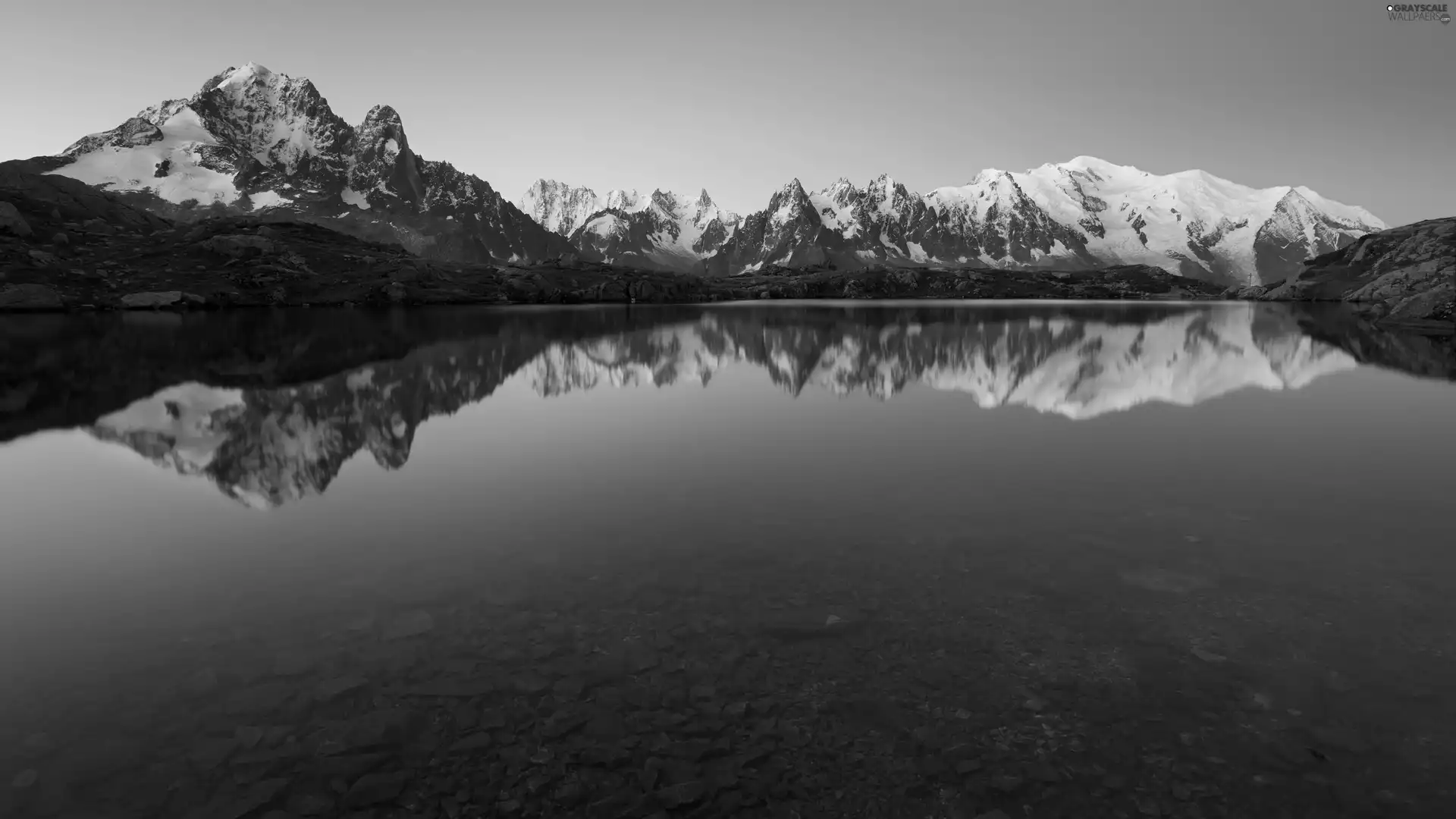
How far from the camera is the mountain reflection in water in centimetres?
3084

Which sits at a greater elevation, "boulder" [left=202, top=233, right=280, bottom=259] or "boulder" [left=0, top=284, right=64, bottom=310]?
"boulder" [left=202, top=233, right=280, bottom=259]

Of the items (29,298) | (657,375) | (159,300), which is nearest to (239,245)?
(159,300)

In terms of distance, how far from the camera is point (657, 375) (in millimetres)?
56594

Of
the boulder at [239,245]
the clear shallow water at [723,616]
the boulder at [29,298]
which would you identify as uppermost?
the boulder at [239,245]

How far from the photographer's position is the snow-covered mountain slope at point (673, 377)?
1198 inches

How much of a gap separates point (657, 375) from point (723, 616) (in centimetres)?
4213

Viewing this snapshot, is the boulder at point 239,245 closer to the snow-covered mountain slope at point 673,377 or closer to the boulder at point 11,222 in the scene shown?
the boulder at point 11,222

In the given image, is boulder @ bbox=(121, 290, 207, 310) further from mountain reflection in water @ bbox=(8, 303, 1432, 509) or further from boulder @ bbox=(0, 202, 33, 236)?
mountain reflection in water @ bbox=(8, 303, 1432, 509)

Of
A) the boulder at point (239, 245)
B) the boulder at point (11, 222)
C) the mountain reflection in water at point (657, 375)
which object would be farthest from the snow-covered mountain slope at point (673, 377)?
the boulder at point (11, 222)

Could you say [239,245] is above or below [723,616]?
above

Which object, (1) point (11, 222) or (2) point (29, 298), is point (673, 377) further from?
(1) point (11, 222)

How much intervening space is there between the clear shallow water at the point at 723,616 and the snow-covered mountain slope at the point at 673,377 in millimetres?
649

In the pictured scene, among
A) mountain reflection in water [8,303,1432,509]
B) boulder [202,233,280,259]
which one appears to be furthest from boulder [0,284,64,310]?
mountain reflection in water [8,303,1432,509]

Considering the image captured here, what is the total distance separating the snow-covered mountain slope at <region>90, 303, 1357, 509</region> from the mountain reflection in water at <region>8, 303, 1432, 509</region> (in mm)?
169
